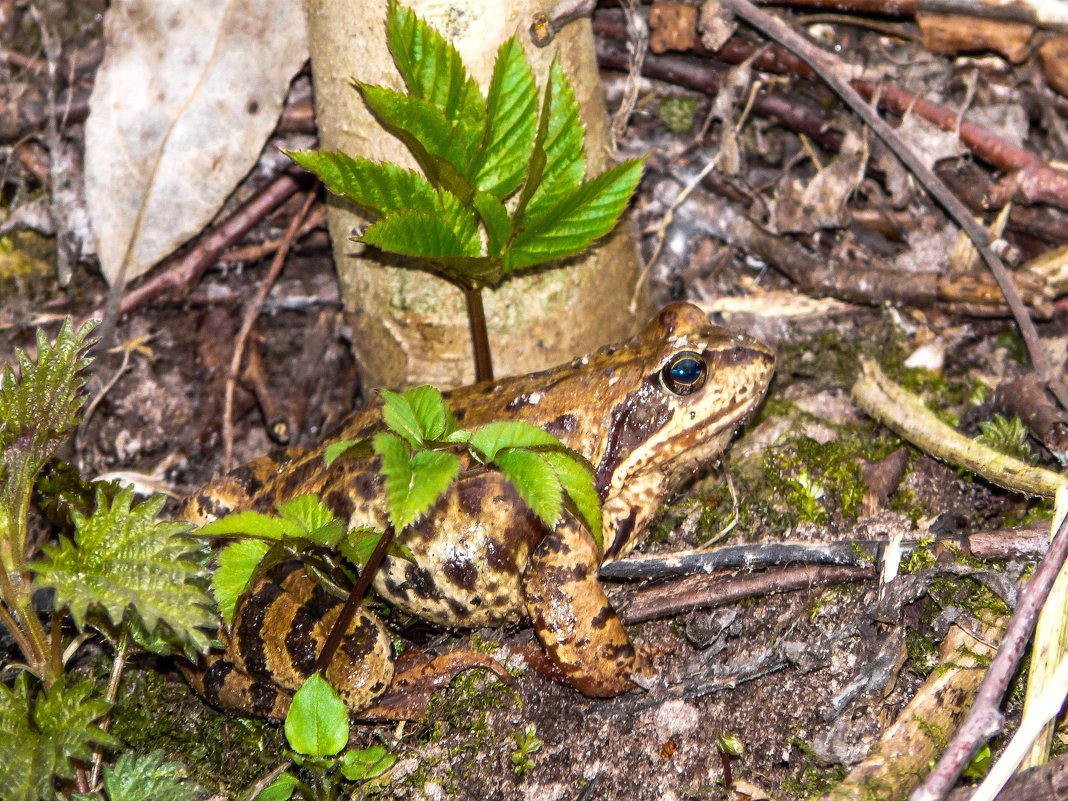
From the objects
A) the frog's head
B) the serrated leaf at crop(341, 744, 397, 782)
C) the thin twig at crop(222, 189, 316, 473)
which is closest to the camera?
the serrated leaf at crop(341, 744, 397, 782)

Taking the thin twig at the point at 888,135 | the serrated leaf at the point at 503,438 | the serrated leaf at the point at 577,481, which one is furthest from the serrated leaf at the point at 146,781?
the thin twig at the point at 888,135

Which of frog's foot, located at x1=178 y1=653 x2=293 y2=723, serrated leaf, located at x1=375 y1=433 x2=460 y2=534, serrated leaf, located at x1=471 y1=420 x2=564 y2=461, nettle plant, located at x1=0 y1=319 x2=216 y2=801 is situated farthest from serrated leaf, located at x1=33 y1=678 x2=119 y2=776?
serrated leaf, located at x1=471 y1=420 x2=564 y2=461

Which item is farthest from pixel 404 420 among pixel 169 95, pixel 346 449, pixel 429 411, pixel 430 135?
pixel 169 95

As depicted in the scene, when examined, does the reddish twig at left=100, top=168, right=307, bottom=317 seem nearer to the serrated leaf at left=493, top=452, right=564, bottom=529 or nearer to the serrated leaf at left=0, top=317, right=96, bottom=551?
the serrated leaf at left=0, top=317, right=96, bottom=551

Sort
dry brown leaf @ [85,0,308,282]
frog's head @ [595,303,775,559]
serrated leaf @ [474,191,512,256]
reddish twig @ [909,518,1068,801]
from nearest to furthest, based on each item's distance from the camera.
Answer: reddish twig @ [909,518,1068,801]
serrated leaf @ [474,191,512,256]
frog's head @ [595,303,775,559]
dry brown leaf @ [85,0,308,282]

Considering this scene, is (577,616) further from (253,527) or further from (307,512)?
(253,527)

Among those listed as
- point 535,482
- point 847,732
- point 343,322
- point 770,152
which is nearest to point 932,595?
point 847,732

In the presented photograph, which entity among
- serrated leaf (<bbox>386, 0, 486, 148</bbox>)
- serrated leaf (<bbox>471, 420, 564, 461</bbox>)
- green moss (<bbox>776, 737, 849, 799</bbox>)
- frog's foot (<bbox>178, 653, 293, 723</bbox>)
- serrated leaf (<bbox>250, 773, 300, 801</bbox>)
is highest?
serrated leaf (<bbox>386, 0, 486, 148</bbox>)
